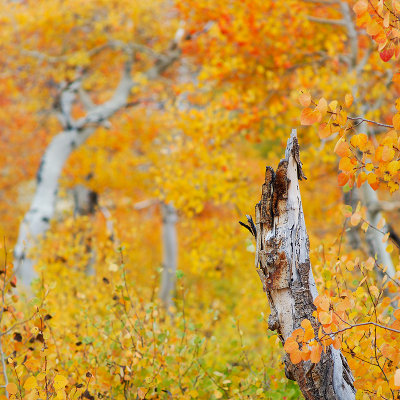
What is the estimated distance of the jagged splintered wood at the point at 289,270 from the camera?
8.17 feet

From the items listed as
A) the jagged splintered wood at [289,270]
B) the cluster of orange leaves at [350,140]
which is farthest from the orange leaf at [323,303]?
the cluster of orange leaves at [350,140]

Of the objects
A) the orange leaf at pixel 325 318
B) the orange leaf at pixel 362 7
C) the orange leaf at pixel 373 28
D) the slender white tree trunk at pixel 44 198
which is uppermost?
the orange leaf at pixel 362 7

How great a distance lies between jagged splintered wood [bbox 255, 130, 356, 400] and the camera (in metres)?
2.49

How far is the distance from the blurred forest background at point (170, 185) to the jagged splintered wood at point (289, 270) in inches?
8.2

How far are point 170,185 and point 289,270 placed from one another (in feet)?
16.3

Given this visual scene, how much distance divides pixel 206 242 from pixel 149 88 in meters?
7.50

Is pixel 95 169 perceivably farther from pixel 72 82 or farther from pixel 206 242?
pixel 206 242

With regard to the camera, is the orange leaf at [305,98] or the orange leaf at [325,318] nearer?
the orange leaf at [325,318]

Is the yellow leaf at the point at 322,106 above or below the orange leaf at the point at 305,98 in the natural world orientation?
below

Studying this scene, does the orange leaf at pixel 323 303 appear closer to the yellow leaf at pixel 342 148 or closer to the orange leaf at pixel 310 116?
the yellow leaf at pixel 342 148

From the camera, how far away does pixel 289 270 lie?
8.19ft

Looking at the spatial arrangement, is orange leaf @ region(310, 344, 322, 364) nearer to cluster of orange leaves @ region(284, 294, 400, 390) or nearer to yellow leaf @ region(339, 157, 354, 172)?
cluster of orange leaves @ region(284, 294, 400, 390)

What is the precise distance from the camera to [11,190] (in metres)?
17.7

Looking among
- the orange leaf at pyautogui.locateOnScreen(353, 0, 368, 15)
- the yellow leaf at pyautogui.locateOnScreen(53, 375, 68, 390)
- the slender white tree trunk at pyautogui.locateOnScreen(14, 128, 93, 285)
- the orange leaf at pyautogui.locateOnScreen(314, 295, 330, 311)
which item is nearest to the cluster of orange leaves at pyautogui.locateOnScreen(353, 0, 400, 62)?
the orange leaf at pyautogui.locateOnScreen(353, 0, 368, 15)
